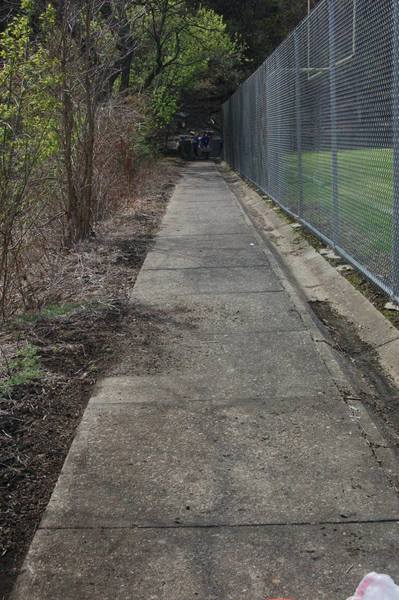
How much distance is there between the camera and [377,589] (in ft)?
6.45

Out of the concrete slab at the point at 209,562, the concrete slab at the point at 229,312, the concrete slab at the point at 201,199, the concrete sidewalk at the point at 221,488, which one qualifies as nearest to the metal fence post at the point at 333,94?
the concrete slab at the point at 229,312

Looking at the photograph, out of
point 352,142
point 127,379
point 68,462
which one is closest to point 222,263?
point 352,142

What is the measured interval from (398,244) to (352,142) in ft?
5.95

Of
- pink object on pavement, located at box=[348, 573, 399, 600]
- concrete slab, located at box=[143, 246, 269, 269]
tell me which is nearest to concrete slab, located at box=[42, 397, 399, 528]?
pink object on pavement, located at box=[348, 573, 399, 600]

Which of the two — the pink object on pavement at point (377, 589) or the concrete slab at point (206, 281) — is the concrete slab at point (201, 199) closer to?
the concrete slab at point (206, 281)

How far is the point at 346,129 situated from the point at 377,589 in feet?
18.0

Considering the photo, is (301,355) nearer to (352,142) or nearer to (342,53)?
(352,142)

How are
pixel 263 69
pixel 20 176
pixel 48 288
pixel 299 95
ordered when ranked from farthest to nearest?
pixel 263 69 → pixel 299 95 → pixel 48 288 → pixel 20 176

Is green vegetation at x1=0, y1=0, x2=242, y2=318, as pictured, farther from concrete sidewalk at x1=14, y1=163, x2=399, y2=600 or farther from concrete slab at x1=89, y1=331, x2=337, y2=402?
concrete sidewalk at x1=14, y1=163, x2=399, y2=600

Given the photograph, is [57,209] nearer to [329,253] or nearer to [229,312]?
[329,253]

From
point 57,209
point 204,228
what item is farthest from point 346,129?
point 204,228

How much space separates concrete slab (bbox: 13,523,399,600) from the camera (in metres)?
2.44

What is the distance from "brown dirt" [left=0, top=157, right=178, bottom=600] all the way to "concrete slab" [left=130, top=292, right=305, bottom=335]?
0.65ft

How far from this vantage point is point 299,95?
371 inches
